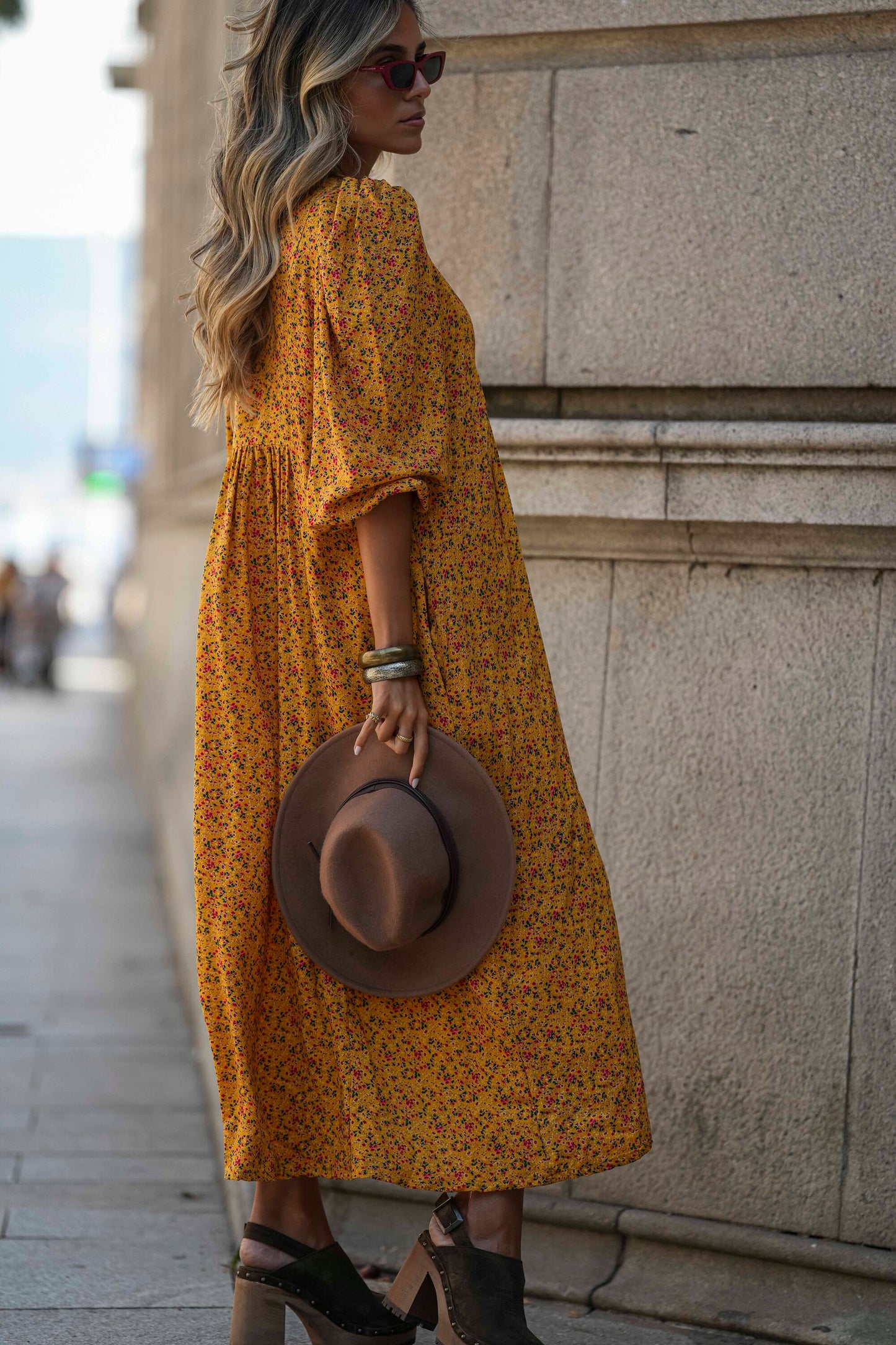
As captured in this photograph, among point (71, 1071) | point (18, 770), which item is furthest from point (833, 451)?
point (18, 770)

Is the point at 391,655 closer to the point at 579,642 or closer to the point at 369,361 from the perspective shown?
the point at 369,361

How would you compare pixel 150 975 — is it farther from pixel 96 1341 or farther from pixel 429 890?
pixel 429 890

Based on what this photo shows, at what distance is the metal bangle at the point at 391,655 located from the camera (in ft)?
7.91

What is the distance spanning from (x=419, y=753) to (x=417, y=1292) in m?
0.88

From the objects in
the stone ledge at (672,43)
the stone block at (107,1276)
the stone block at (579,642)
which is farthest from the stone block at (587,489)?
the stone block at (107,1276)

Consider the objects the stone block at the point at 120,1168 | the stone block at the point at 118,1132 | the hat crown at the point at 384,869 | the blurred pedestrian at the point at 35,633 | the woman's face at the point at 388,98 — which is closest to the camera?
the hat crown at the point at 384,869

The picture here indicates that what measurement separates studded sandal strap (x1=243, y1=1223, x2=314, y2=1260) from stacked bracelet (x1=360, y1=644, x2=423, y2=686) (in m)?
0.95

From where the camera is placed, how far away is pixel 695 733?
131 inches

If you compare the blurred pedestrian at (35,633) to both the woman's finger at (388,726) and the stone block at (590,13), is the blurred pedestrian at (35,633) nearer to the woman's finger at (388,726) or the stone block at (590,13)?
the stone block at (590,13)

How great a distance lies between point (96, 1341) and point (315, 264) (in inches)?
77.8

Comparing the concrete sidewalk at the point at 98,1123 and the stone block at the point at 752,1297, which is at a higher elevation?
the stone block at the point at 752,1297

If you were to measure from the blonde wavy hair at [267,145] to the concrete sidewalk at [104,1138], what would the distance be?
1.83 metres

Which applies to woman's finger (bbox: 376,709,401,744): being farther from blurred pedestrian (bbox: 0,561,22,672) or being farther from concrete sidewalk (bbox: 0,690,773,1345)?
blurred pedestrian (bbox: 0,561,22,672)

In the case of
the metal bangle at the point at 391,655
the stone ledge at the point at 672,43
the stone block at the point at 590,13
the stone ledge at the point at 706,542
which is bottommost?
the metal bangle at the point at 391,655
